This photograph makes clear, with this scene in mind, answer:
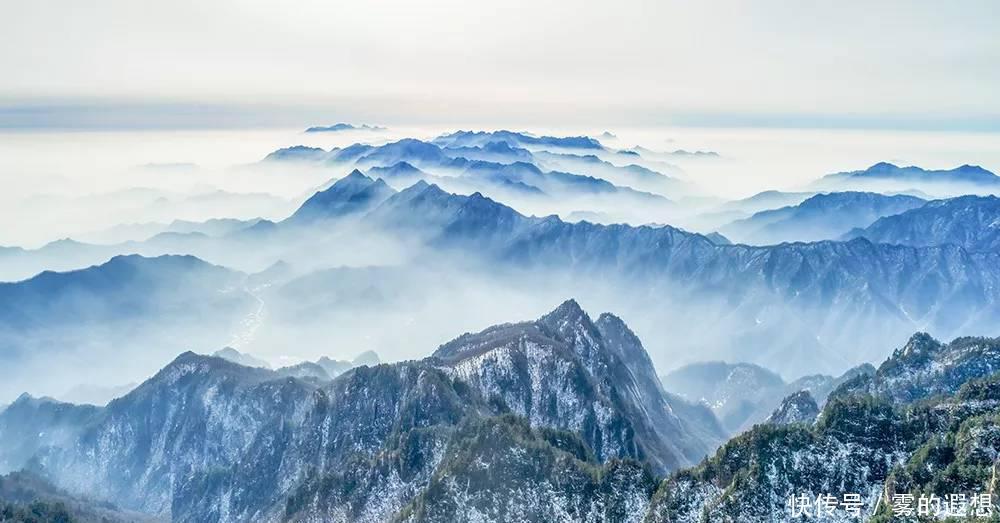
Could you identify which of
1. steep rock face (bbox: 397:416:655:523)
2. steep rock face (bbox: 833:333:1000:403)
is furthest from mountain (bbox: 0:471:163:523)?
steep rock face (bbox: 833:333:1000:403)

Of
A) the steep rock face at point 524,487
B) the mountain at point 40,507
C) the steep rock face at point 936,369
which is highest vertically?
the steep rock face at point 936,369

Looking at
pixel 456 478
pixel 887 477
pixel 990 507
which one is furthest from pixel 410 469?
pixel 990 507

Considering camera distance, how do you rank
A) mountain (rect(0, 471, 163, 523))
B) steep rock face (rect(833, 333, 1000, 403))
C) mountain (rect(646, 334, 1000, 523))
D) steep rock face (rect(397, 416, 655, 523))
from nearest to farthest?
1. mountain (rect(646, 334, 1000, 523))
2. steep rock face (rect(397, 416, 655, 523))
3. mountain (rect(0, 471, 163, 523))
4. steep rock face (rect(833, 333, 1000, 403))

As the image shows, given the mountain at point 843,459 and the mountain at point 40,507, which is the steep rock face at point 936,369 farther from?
the mountain at point 40,507

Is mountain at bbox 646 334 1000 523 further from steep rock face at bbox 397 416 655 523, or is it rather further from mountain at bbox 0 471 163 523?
mountain at bbox 0 471 163 523

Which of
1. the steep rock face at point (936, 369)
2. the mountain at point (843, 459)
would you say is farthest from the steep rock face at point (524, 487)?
the steep rock face at point (936, 369)

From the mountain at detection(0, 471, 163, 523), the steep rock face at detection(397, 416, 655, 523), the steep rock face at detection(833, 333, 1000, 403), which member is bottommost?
the mountain at detection(0, 471, 163, 523)

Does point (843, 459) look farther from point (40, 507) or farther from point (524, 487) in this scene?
point (40, 507)

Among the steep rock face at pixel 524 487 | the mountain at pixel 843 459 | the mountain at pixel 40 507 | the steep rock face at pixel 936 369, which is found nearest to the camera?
the mountain at pixel 843 459

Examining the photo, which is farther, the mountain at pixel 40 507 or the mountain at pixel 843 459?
the mountain at pixel 40 507
